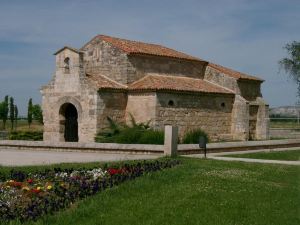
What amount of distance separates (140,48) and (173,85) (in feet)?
12.1

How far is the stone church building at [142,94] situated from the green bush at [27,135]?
84cm

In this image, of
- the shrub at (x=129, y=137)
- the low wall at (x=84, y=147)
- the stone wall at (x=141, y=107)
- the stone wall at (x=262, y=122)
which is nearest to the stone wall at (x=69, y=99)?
the stone wall at (x=141, y=107)

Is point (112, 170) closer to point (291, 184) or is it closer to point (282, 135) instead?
point (291, 184)

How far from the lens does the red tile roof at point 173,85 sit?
86.8 ft

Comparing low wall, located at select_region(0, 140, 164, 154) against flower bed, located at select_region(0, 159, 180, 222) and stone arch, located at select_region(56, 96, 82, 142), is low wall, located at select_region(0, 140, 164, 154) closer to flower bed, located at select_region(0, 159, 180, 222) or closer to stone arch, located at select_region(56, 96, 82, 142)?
stone arch, located at select_region(56, 96, 82, 142)

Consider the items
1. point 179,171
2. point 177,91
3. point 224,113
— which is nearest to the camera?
point 179,171

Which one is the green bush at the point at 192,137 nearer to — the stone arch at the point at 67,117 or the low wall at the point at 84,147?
the low wall at the point at 84,147

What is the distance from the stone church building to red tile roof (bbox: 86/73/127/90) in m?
0.05

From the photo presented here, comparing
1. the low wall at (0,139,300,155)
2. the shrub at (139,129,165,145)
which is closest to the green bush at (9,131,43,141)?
the low wall at (0,139,300,155)

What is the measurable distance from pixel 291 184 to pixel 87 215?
594cm

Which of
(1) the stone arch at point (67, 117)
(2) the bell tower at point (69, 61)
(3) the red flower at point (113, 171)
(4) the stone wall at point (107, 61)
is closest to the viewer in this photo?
(3) the red flower at point (113, 171)

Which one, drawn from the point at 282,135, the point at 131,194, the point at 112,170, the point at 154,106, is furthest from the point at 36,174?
the point at 282,135

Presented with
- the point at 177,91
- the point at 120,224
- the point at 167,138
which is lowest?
the point at 120,224

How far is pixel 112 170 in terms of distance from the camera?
1223 centimetres
